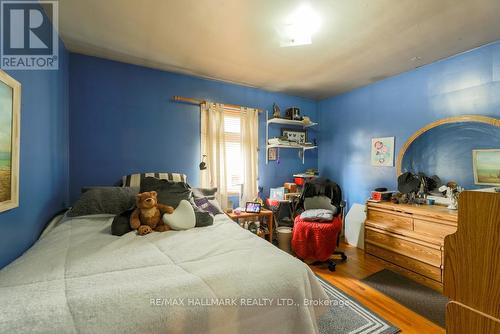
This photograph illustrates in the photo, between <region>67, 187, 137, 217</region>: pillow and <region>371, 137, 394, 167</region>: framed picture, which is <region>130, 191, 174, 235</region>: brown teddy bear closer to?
<region>67, 187, 137, 217</region>: pillow

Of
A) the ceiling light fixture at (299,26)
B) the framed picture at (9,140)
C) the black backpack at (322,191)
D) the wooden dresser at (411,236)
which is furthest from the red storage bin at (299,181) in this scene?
the framed picture at (9,140)

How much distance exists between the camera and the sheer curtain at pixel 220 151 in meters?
3.03

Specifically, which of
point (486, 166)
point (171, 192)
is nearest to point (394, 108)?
point (486, 166)

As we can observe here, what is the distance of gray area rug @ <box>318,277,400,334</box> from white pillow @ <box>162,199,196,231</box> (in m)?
1.27

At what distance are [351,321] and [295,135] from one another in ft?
9.05

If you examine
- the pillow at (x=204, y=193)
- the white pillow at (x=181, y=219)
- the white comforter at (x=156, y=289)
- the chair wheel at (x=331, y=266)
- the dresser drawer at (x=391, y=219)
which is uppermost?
the pillow at (x=204, y=193)

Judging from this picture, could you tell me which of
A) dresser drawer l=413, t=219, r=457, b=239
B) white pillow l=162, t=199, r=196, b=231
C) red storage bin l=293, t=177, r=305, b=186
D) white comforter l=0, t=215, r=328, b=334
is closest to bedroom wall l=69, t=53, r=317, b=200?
white pillow l=162, t=199, r=196, b=231

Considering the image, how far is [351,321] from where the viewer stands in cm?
171

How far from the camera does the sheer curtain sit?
3.03 m

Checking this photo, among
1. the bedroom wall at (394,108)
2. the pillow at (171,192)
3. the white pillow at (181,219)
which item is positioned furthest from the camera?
the bedroom wall at (394,108)

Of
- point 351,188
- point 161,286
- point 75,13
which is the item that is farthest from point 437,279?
point 75,13

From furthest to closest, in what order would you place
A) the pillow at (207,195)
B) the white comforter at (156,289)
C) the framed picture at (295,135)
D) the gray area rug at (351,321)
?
1. the framed picture at (295,135)
2. the pillow at (207,195)
3. the gray area rug at (351,321)
4. the white comforter at (156,289)

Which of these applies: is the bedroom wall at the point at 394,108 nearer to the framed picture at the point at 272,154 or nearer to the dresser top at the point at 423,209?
the dresser top at the point at 423,209

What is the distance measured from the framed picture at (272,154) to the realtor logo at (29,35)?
8.98 feet
